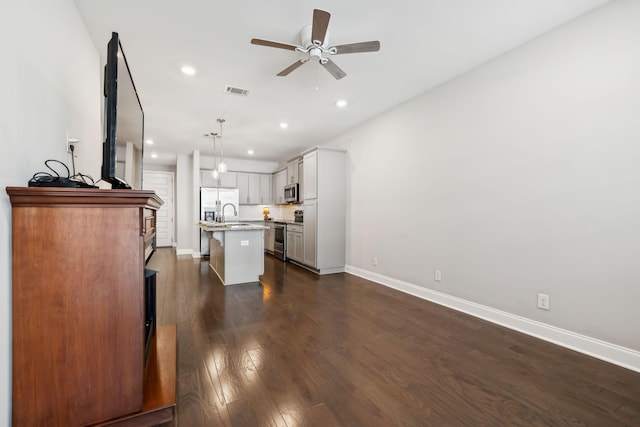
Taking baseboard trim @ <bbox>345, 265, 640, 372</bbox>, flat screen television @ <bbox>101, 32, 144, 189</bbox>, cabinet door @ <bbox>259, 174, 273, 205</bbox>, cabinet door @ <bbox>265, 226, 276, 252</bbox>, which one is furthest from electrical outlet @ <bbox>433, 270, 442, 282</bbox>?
cabinet door @ <bbox>259, 174, 273, 205</bbox>

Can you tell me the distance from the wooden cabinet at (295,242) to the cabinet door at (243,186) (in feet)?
6.88

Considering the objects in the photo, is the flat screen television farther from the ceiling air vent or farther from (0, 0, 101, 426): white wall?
the ceiling air vent

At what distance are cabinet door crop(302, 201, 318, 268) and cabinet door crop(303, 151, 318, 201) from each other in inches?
5.9

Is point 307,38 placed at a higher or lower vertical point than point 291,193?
higher

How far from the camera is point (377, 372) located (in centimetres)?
185

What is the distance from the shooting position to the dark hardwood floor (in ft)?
4.79

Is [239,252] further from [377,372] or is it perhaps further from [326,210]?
[377,372]

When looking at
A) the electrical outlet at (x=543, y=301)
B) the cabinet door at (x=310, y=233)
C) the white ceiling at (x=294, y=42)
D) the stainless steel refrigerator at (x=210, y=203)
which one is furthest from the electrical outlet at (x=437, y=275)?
the stainless steel refrigerator at (x=210, y=203)

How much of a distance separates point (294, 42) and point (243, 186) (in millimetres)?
5446

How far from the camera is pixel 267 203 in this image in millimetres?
7828

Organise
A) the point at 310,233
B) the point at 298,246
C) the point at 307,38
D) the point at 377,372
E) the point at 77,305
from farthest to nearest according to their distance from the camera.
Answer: the point at 298,246 < the point at 310,233 < the point at 307,38 < the point at 377,372 < the point at 77,305

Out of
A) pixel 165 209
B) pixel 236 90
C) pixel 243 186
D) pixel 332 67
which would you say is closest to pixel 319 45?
pixel 332 67

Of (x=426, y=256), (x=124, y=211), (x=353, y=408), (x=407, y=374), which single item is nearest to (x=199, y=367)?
(x=353, y=408)

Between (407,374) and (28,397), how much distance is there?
1.99 meters
